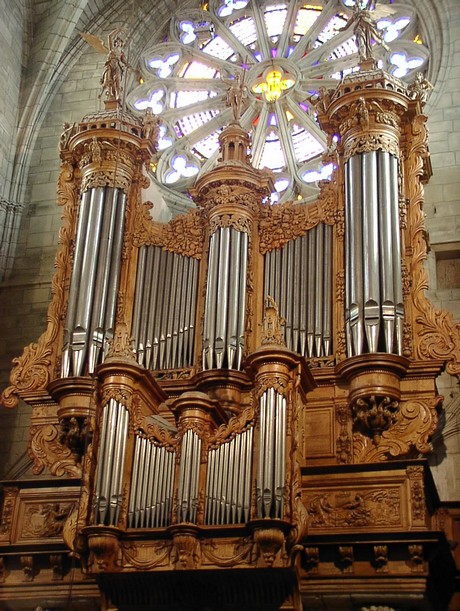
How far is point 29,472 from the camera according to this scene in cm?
1641

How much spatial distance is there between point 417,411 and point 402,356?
0.65m

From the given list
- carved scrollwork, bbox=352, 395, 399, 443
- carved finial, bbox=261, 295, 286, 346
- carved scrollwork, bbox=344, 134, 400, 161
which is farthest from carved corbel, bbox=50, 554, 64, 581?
carved scrollwork, bbox=344, 134, 400, 161

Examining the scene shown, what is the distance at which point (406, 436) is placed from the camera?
1316 cm

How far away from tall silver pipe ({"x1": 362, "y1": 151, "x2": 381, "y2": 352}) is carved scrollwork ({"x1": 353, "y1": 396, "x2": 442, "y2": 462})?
2.71 ft

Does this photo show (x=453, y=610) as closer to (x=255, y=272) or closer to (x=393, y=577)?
(x=393, y=577)

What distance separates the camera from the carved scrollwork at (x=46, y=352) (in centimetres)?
1472

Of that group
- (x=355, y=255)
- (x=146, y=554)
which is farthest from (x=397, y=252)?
(x=146, y=554)

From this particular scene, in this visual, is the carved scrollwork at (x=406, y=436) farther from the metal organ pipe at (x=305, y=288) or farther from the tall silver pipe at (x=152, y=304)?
the tall silver pipe at (x=152, y=304)

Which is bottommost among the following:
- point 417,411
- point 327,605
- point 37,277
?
point 327,605

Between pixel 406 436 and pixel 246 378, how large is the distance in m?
2.05

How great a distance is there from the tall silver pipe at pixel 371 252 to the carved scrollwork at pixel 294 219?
582mm

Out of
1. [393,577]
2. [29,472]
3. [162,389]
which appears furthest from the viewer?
[29,472]

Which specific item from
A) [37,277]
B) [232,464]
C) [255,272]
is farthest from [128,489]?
[37,277]

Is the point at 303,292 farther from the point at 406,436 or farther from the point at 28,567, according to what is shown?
the point at 28,567
